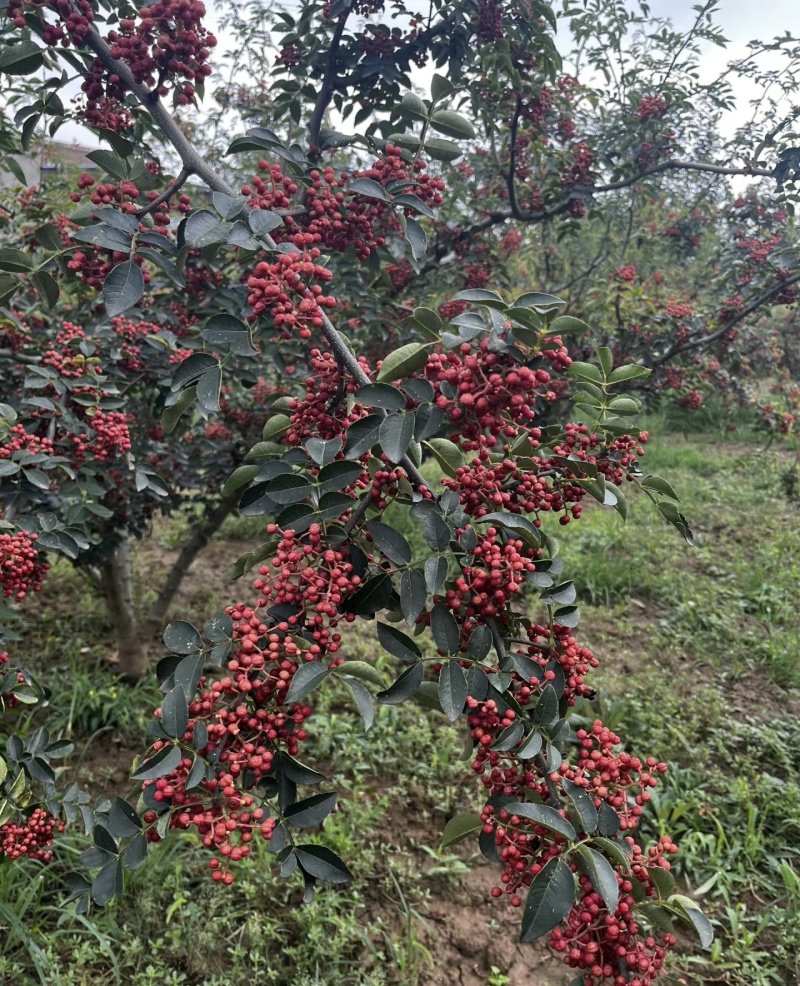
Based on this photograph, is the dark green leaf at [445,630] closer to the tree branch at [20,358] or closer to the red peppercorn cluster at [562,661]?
the red peppercorn cluster at [562,661]

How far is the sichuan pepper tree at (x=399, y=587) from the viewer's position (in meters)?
0.83

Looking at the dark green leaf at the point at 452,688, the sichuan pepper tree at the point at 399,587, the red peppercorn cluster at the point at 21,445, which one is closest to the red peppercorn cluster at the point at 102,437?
the red peppercorn cluster at the point at 21,445

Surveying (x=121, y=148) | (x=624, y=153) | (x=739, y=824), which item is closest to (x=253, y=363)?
(x=121, y=148)

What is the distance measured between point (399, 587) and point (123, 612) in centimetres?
249

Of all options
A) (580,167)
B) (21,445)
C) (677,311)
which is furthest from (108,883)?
(677,311)

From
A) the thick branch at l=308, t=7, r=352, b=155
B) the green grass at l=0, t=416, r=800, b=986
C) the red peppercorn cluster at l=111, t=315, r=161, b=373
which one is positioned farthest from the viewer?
the red peppercorn cluster at l=111, t=315, r=161, b=373

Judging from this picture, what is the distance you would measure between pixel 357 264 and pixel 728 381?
3314 millimetres

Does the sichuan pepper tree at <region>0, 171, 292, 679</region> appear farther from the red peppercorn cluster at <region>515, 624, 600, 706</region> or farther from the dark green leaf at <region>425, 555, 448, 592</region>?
the red peppercorn cluster at <region>515, 624, 600, 706</region>

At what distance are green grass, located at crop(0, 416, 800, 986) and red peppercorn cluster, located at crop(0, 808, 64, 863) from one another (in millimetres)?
A: 707

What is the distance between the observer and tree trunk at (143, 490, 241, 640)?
3.16 m

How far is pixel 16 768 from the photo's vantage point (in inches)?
54.9

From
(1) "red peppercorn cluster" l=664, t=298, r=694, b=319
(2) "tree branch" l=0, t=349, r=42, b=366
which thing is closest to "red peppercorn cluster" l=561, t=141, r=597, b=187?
(1) "red peppercorn cluster" l=664, t=298, r=694, b=319

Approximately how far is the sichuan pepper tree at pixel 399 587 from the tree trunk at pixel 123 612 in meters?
2.04

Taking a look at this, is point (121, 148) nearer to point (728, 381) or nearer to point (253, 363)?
point (253, 363)
